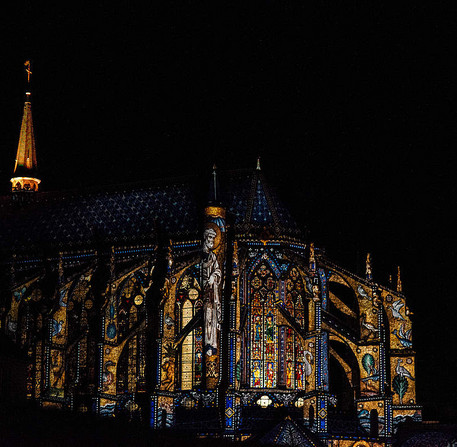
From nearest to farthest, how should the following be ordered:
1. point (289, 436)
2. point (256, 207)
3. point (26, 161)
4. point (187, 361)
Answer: point (289, 436), point (187, 361), point (256, 207), point (26, 161)

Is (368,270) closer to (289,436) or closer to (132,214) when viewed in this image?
(289,436)

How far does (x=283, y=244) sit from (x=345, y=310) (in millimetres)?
5839

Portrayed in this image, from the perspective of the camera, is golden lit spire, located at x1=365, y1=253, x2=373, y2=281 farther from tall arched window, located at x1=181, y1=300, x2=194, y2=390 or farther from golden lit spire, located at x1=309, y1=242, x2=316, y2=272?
tall arched window, located at x1=181, y1=300, x2=194, y2=390

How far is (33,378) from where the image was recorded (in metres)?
78.9

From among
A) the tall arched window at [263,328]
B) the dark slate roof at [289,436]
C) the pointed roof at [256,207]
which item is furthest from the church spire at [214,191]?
the dark slate roof at [289,436]

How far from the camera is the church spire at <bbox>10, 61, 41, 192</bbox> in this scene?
93.2 m

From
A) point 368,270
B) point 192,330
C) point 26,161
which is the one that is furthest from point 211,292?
point 26,161

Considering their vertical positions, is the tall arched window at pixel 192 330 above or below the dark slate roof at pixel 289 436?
above

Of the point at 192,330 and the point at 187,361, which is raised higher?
the point at 192,330

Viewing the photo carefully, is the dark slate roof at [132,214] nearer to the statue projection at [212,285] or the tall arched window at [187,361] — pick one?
the statue projection at [212,285]

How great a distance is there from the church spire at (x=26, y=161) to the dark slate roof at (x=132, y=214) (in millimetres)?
2974

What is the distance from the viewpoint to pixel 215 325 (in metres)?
76.0

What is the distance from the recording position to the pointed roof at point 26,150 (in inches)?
3684

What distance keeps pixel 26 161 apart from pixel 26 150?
86 centimetres
